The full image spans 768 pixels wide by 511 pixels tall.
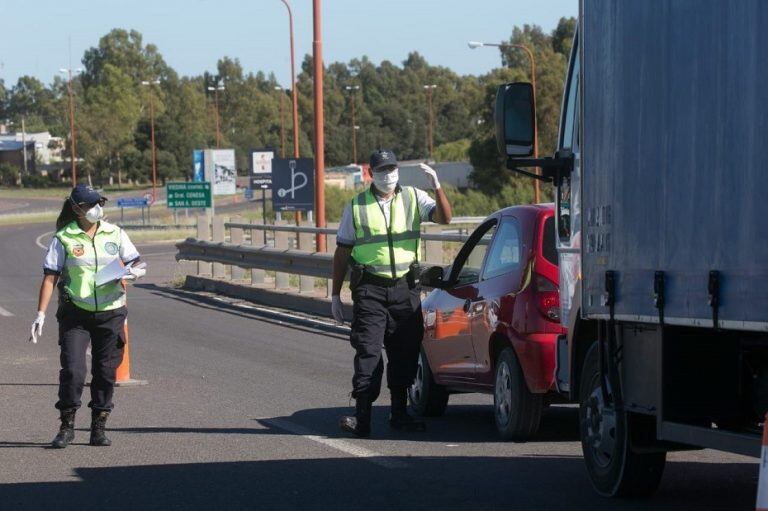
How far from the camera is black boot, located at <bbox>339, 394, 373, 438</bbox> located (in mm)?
9648

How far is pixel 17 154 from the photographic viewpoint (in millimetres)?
168750

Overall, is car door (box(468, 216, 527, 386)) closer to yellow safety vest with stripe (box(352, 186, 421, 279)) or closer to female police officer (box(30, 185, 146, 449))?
yellow safety vest with stripe (box(352, 186, 421, 279))

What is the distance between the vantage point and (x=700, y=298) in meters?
5.84

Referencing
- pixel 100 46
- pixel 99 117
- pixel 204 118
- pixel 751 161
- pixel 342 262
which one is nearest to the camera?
pixel 751 161

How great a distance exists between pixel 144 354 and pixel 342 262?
6.33 metres

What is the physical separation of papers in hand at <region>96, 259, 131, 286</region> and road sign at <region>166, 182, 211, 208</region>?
85.7 feet

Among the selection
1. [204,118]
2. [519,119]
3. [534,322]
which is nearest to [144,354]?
[534,322]

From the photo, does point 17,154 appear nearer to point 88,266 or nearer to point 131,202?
point 131,202

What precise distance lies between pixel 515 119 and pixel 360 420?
8.69 ft

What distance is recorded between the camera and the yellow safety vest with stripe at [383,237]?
9.73 metres

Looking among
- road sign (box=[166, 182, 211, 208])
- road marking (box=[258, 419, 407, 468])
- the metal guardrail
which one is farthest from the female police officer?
road sign (box=[166, 182, 211, 208])

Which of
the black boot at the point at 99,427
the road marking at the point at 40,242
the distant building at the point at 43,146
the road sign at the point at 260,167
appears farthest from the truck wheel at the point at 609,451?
the distant building at the point at 43,146

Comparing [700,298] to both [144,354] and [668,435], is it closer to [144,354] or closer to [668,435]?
[668,435]

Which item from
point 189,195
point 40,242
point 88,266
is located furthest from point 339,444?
point 40,242
